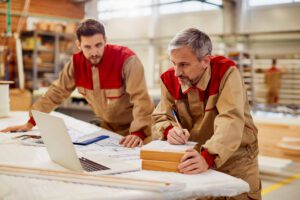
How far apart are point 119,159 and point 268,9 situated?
12.8 m


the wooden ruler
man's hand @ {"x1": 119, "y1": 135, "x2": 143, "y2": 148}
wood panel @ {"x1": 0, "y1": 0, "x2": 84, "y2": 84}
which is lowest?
man's hand @ {"x1": 119, "y1": 135, "x2": 143, "y2": 148}

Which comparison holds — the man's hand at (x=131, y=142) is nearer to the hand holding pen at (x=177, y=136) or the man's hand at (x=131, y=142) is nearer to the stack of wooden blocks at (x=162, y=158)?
the hand holding pen at (x=177, y=136)

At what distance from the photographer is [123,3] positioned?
15703 mm

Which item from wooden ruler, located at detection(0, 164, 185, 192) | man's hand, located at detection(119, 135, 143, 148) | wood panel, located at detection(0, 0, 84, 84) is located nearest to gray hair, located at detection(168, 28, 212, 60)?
man's hand, located at detection(119, 135, 143, 148)

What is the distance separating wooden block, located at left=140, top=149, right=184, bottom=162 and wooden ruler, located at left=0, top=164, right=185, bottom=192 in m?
0.25

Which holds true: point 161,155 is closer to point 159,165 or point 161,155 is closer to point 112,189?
point 159,165

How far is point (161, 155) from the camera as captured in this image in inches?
65.3

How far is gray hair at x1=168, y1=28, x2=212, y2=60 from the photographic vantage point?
6.08 ft

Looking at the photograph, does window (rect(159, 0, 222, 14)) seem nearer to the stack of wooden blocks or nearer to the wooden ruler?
the stack of wooden blocks

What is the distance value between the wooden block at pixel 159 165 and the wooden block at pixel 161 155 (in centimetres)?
1

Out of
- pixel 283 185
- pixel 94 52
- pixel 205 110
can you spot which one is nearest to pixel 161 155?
pixel 205 110

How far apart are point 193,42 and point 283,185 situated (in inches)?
143

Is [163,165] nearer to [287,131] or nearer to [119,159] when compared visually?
[119,159]

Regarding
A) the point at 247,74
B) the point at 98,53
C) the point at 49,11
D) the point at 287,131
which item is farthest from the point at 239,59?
the point at 98,53
